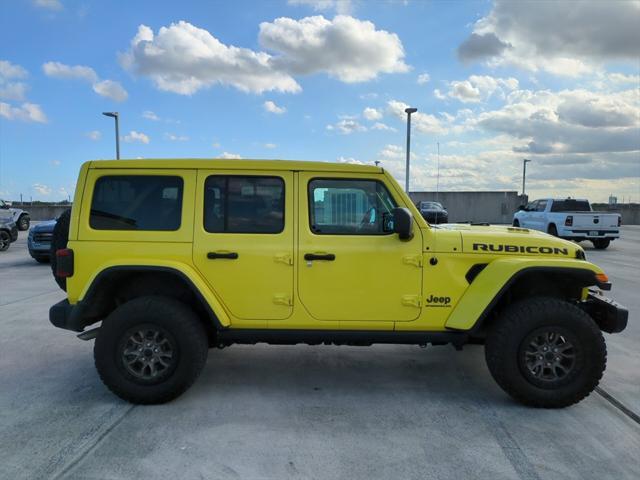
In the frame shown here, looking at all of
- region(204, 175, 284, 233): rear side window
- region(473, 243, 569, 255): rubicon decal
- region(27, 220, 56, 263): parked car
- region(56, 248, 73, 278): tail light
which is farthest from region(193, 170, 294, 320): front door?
region(27, 220, 56, 263): parked car

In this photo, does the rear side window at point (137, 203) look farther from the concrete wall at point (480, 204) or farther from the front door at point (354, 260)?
the concrete wall at point (480, 204)

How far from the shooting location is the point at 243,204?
3785 millimetres

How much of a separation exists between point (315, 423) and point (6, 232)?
576 inches

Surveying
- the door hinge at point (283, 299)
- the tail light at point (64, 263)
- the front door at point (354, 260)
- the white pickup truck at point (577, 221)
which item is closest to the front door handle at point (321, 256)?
the front door at point (354, 260)

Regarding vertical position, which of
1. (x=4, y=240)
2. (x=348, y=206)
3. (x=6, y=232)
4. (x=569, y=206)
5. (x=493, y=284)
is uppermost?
(x=569, y=206)

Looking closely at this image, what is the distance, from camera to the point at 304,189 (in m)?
3.77

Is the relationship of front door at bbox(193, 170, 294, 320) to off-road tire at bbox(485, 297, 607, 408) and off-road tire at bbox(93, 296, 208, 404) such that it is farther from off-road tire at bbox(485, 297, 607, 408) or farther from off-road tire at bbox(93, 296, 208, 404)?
off-road tire at bbox(485, 297, 607, 408)

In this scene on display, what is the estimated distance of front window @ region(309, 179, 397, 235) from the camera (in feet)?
12.3

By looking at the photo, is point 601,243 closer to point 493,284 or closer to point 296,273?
point 493,284

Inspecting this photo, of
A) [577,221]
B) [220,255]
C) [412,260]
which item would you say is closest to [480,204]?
[577,221]

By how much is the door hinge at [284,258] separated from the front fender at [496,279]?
139 cm

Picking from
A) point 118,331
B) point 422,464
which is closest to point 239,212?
point 118,331

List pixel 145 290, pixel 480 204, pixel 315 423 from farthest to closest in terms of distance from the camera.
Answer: pixel 480 204 → pixel 145 290 → pixel 315 423

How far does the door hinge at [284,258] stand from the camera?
368 cm
